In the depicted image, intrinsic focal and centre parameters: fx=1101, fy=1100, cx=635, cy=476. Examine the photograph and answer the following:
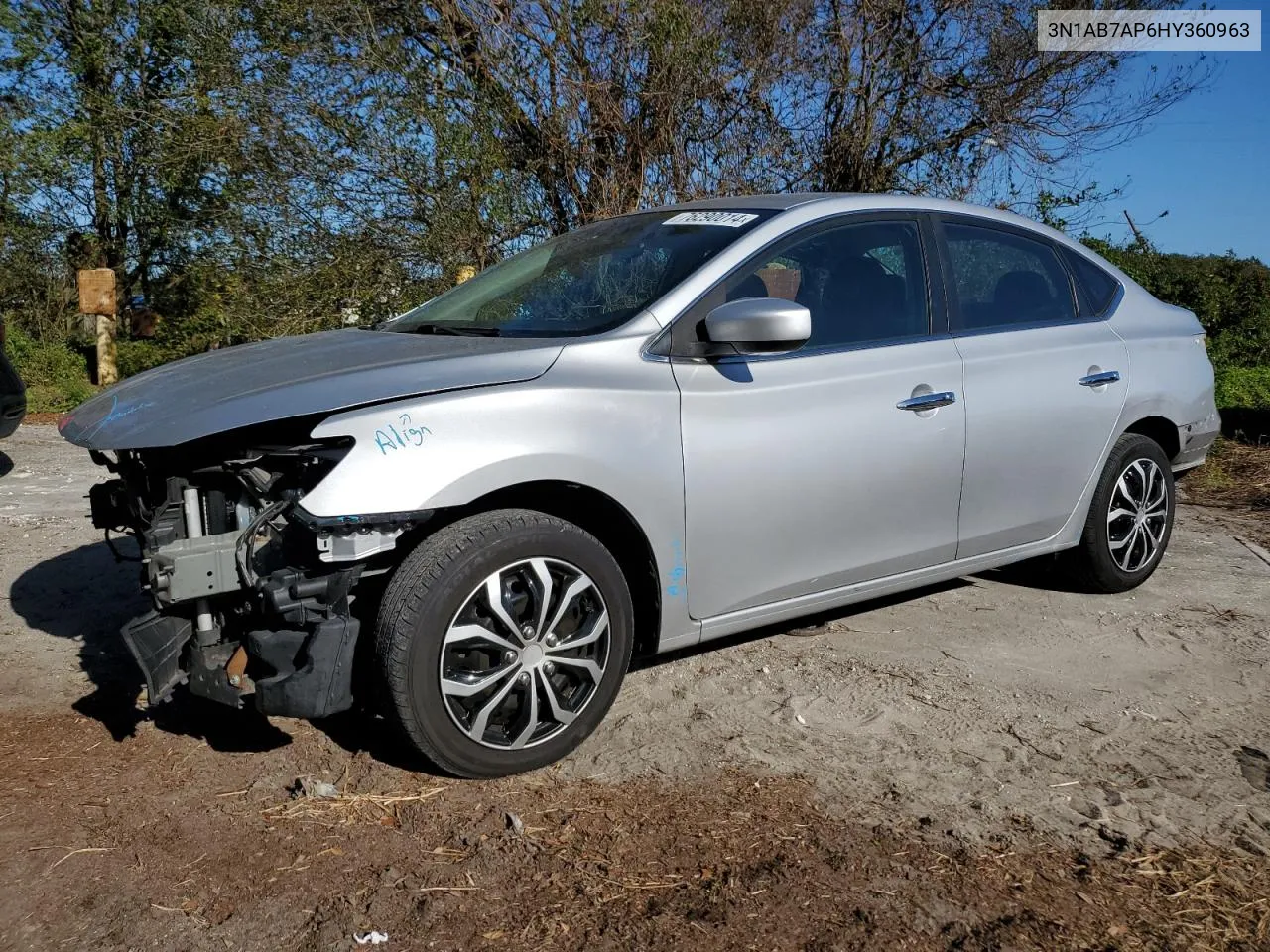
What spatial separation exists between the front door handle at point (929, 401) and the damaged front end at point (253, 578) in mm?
1937

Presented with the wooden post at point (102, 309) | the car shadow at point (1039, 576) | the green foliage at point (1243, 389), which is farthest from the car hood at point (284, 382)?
the wooden post at point (102, 309)

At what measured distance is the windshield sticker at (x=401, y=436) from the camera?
9.68 ft

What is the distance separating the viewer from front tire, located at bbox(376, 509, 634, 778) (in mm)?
3012

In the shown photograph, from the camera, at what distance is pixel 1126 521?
16.7 ft

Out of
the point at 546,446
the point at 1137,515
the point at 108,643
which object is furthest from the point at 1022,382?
the point at 108,643

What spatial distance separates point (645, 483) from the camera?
340 cm

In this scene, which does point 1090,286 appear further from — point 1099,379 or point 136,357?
point 136,357

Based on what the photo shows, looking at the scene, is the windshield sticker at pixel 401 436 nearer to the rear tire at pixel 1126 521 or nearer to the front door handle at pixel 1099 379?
the front door handle at pixel 1099 379

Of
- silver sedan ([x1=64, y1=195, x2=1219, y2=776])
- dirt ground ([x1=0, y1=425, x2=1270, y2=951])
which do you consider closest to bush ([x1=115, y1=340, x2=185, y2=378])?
dirt ground ([x1=0, y1=425, x2=1270, y2=951])

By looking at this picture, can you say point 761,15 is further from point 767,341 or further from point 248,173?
point 767,341

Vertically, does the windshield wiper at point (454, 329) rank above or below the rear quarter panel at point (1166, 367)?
above

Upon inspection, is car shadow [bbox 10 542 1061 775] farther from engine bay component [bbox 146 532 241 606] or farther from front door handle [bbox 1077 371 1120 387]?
front door handle [bbox 1077 371 1120 387]

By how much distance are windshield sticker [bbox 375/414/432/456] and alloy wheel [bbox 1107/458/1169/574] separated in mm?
3335

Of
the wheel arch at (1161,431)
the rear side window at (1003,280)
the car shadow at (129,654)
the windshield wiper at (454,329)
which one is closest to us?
the car shadow at (129,654)
